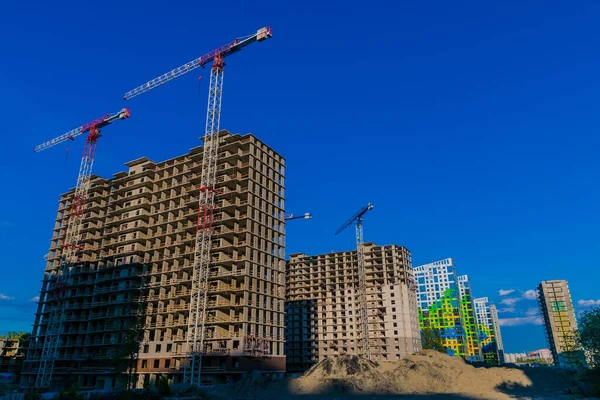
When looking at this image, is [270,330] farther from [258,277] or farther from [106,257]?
[106,257]

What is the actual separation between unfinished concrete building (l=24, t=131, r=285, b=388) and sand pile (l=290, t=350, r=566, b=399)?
62.5 feet

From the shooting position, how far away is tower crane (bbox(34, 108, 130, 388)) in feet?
310

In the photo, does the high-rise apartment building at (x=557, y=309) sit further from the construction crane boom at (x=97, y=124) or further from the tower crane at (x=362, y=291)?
the construction crane boom at (x=97, y=124)

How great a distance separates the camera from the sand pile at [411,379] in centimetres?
5486

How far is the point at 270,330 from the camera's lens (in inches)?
3238

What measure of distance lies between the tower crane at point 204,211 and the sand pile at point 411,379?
22372mm

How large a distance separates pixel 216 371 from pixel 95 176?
65.1 meters

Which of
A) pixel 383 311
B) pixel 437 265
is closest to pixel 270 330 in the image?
pixel 383 311

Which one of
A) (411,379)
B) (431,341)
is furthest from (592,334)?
(431,341)

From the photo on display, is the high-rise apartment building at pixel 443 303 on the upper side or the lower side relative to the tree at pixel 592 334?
upper

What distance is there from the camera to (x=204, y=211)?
268 ft

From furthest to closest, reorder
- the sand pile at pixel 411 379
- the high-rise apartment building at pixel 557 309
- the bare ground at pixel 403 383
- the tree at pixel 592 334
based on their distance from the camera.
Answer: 1. the high-rise apartment building at pixel 557 309
2. the sand pile at pixel 411 379
3. the bare ground at pixel 403 383
4. the tree at pixel 592 334

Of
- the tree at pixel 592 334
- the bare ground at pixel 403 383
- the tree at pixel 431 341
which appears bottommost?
the bare ground at pixel 403 383

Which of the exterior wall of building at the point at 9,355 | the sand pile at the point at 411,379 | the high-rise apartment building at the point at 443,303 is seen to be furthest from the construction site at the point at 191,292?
the high-rise apartment building at the point at 443,303
